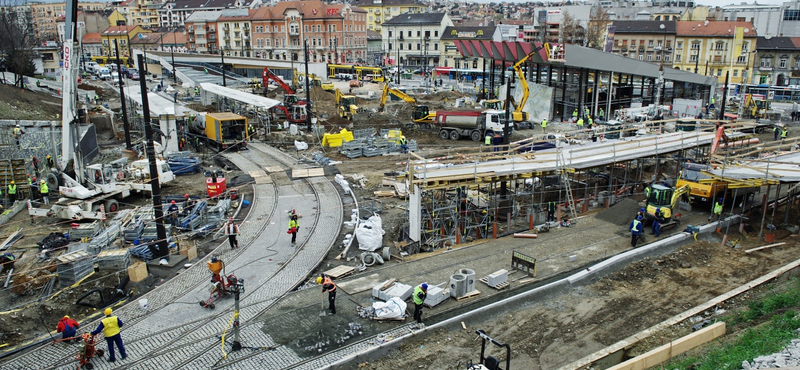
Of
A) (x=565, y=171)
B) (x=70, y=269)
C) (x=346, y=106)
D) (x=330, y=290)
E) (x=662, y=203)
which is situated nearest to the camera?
(x=330, y=290)

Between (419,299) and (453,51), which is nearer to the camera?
(419,299)

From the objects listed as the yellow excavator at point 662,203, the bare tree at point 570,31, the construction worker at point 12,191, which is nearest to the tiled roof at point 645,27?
the bare tree at point 570,31

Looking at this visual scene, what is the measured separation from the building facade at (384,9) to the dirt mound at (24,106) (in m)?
80.8

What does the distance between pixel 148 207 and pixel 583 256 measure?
1466 centimetres

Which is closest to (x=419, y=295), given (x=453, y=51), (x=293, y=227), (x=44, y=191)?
(x=293, y=227)

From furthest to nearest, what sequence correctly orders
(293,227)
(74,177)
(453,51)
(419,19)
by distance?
(419,19) → (453,51) → (74,177) → (293,227)

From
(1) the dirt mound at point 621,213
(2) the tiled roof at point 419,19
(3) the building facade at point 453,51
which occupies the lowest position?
(1) the dirt mound at point 621,213

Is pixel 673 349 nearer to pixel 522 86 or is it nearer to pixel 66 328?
pixel 66 328

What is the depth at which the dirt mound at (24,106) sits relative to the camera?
36781mm

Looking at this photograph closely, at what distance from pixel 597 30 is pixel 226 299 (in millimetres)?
80059

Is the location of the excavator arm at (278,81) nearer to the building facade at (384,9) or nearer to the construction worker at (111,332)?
the construction worker at (111,332)

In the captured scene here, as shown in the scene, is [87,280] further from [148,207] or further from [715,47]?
[715,47]

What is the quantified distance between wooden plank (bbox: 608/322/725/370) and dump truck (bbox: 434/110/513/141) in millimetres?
24001

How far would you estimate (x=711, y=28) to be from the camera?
2552 inches
